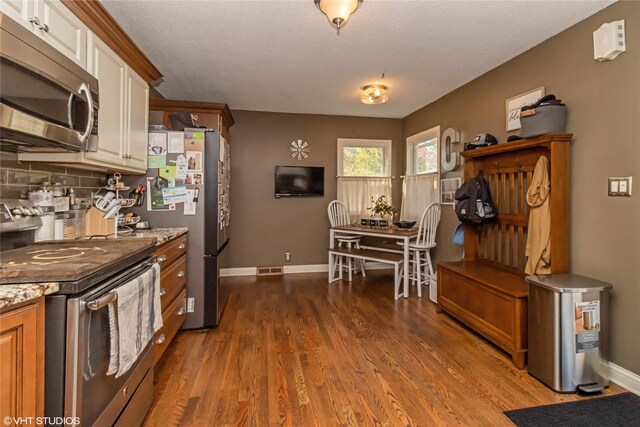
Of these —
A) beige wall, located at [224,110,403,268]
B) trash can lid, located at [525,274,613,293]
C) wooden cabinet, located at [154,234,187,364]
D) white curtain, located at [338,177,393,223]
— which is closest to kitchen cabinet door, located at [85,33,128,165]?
wooden cabinet, located at [154,234,187,364]

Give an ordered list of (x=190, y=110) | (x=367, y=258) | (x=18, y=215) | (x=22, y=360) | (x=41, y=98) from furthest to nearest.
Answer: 1. (x=367, y=258)
2. (x=190, y=110)
3. (x=18, y=215)
4. (x=41, y=98)
5. (x=22, y=360)

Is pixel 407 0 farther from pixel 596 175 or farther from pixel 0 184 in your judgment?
pixel 0 184

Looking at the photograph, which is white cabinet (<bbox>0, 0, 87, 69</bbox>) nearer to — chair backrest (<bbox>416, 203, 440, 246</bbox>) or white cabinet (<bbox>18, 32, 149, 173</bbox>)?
white cabinet (<bbox>18, 32, 149, 173</bbox>)

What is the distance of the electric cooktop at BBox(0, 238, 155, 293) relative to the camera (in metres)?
1.08

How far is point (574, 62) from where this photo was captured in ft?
7.91

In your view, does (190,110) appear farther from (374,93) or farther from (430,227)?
(430,227)

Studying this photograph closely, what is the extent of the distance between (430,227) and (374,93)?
1794 millimetres

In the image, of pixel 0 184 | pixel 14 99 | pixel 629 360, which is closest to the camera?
pixel 14 99

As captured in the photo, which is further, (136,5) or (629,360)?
(136,5)

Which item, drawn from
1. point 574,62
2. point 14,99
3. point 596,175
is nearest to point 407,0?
point 574,62

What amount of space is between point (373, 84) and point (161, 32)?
2.21 metres

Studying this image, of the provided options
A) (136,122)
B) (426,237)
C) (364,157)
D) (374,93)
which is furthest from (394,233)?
(136,122)

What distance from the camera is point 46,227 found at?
1.75 m

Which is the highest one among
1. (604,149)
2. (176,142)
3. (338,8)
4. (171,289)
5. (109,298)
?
(338,8)
